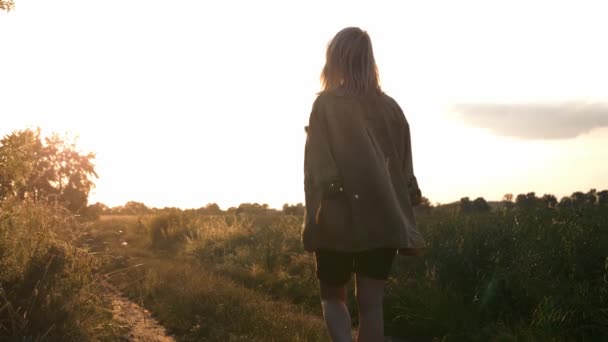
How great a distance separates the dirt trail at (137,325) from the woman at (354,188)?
2.72 m

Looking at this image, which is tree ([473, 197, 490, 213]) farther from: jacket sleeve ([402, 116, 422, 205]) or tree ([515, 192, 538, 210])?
jacket sleeve ([402, 116, 422, 205])

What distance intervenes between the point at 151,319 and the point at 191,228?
13.2 m

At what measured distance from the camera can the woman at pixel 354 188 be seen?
3537mm

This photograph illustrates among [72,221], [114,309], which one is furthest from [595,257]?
[72,221]

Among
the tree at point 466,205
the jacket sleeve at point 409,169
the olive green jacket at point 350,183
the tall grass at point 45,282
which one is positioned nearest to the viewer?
the olive green jacket at point 350,183

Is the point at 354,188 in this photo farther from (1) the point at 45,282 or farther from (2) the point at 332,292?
(1) the point at 45,282

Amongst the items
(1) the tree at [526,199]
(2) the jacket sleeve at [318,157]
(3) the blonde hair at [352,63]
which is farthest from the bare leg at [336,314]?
(1) the tree at [526,199]

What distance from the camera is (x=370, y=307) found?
12.1 feet

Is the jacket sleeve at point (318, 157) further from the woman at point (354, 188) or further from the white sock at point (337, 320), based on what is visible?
the white sock at point (337, 320)

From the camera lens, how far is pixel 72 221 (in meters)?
5.77

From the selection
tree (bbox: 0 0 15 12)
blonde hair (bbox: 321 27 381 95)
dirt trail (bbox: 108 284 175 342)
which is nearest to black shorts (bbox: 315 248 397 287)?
blonde hair (bbox: 321 27 381 95)

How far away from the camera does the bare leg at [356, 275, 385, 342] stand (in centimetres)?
367

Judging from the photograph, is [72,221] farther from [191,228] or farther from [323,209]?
[191,228]

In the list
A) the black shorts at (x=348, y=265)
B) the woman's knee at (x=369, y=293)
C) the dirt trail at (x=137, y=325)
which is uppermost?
the black shorts at (x=348, y=265)
